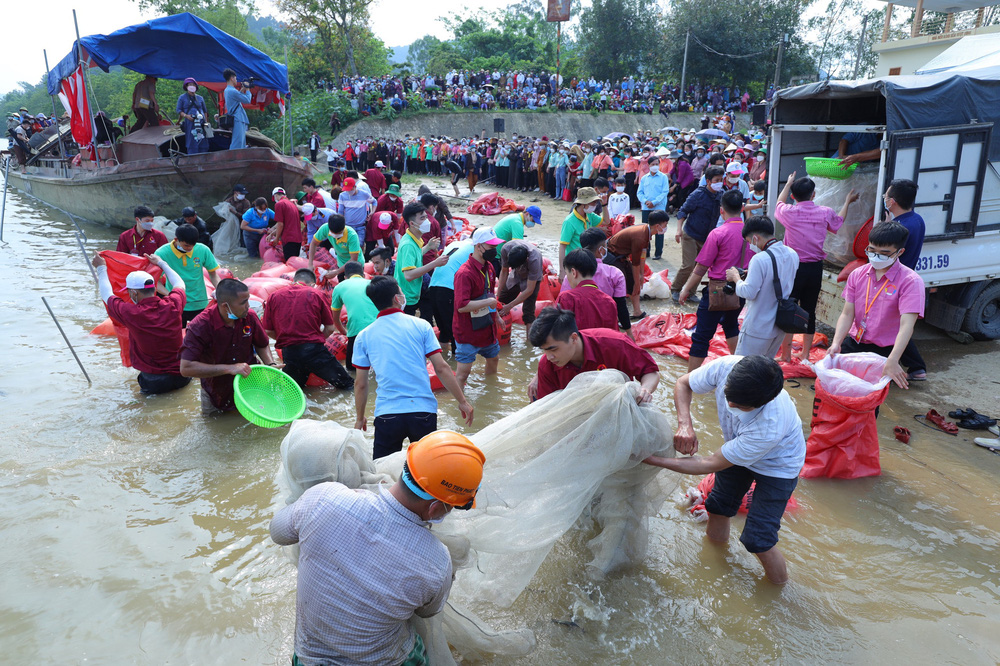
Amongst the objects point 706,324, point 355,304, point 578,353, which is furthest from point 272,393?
point 706,324

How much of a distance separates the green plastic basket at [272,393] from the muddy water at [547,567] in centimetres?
23

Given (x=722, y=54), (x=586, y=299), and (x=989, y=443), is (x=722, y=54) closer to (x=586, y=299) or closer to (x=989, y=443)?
(x=989, y=443)

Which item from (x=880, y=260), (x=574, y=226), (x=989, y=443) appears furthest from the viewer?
(x=574, y=226)

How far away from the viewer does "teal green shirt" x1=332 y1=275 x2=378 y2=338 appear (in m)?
5.41

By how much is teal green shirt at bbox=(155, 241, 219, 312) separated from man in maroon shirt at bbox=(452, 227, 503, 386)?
2906mm

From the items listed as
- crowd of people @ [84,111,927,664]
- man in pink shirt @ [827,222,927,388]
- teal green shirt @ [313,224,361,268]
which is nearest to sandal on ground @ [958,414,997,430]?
crowd of people @ [84,111,927,664]

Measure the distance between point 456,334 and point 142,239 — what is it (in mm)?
4822

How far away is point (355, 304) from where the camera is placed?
542 centimetres

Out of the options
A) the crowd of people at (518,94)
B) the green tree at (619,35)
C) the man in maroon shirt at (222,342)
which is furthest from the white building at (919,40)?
the green tree at (619,35)

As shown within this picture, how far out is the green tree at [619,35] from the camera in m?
41.5

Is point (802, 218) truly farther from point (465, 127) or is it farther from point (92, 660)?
point (465, 127)

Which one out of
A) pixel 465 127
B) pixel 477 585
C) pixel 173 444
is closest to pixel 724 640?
pixel 477 585

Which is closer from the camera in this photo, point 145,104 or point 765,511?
point 765,511

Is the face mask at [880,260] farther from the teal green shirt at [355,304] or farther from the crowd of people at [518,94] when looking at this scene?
the crowd of people at [518,94]
